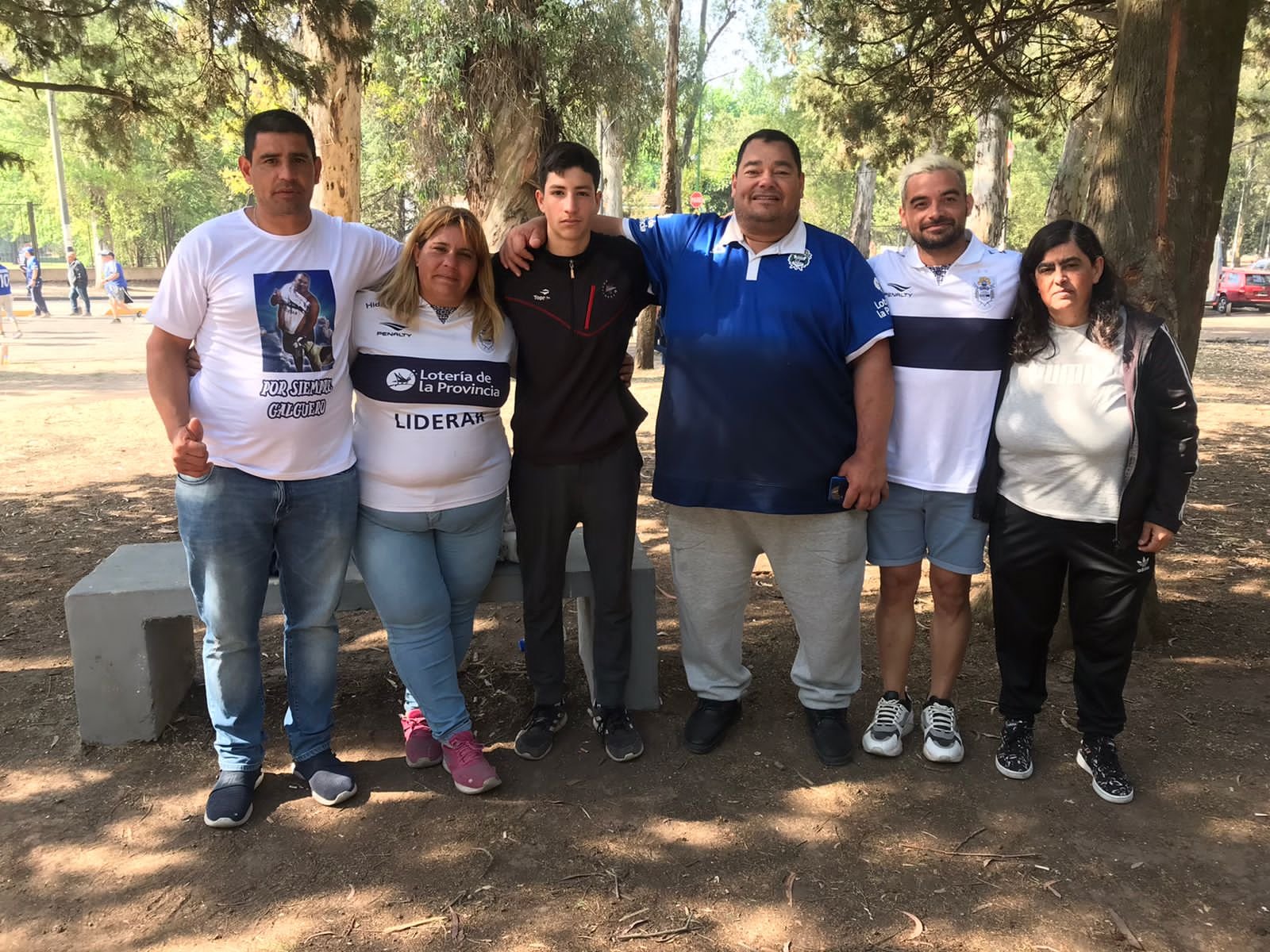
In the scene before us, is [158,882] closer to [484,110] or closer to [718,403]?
[718,403]

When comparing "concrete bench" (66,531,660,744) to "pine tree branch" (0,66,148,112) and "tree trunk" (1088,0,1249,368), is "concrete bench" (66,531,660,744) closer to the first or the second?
"tree trunk" (1088,0,1249,368)

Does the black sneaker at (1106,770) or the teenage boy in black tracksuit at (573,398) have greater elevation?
the teenage boy in black tracksuit at (573,398)

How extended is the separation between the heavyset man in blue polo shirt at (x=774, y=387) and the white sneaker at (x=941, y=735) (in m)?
0.31

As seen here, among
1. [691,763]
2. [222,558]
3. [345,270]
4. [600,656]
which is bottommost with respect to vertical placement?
[691,763]

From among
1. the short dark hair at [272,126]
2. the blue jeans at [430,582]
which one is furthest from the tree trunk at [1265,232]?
the short dark hair at [272,126]

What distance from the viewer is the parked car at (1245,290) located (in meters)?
30.9

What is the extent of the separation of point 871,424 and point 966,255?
0.68m

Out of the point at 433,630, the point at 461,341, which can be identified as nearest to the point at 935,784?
the point at 433,630

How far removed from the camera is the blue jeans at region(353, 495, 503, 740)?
124 inches

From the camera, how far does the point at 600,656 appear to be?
3.54 metres

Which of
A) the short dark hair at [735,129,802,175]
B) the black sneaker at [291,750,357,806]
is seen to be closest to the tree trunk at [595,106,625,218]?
the short dark hair at [735,129,802,175]

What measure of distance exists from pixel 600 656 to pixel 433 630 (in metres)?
0.64

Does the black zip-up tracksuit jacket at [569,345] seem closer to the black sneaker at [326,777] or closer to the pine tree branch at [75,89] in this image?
the black sneaker at [326,777]

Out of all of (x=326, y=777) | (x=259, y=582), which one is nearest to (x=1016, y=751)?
(x=326, y=777)
